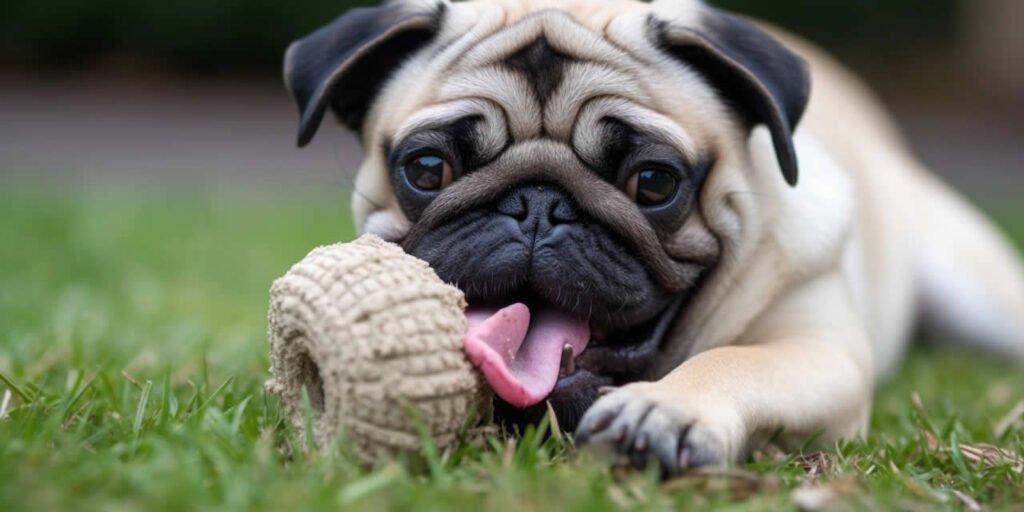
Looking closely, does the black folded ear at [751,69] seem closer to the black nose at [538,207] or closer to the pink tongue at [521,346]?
the black nose at [538,207]

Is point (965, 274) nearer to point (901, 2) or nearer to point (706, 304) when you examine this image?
point (706, 304)

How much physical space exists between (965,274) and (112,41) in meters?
11.7

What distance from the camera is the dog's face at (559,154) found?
8.70 ft

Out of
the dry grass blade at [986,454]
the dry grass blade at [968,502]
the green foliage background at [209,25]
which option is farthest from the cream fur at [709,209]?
the green foliage background at [209,25]

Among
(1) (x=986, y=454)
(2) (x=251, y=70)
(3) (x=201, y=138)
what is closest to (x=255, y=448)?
(1) (x=986, y=454)

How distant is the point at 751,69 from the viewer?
10.0 ft

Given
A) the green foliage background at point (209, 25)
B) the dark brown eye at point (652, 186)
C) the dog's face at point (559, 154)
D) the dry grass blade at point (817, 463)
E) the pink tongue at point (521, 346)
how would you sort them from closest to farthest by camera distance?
Result: the pink tongue at point (521, 346) → the dry grass blade at point (817, 463) → the dog's face at point (559, 154) → the dark brown eye at point (652, 186) → the green foliage background at point (209, 25)

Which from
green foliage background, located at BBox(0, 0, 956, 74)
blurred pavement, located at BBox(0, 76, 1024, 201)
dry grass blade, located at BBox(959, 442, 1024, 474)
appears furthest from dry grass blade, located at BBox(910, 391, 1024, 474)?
green foliage background, located at BBox(0, 0, 956, 74)

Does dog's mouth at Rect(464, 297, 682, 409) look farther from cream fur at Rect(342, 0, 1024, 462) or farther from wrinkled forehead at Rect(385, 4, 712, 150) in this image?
wrinkled forehead at Rect(385, 4, 712, 150)

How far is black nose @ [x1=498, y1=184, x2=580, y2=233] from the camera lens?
2697mm

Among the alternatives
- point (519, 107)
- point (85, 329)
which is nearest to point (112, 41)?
point (85, 329)

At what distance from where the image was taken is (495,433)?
2.38 metres

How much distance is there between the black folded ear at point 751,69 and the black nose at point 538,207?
626mm

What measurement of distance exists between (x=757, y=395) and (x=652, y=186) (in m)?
0.58
